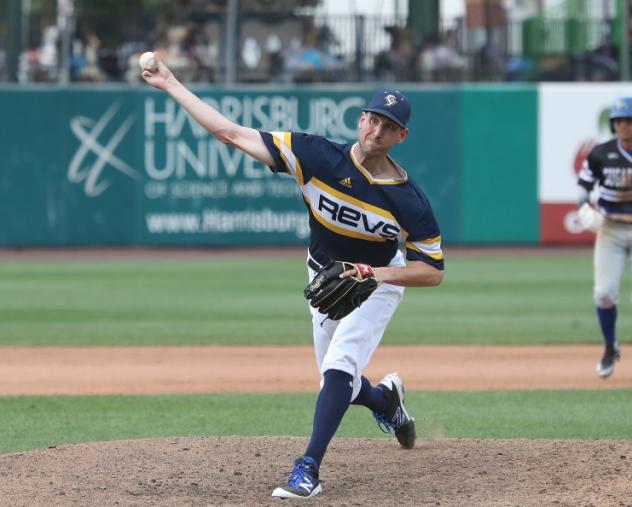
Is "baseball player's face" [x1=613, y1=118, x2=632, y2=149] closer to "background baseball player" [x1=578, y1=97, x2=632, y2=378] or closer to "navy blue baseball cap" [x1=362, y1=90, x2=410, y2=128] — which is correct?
"background baseball player" [x1=578, y1=97, x2=632, y2=378]

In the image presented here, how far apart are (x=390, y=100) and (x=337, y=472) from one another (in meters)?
1.85

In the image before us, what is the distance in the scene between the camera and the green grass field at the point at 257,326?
7605mm

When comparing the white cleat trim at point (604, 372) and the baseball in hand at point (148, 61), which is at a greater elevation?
the baseball in hand at point (148, 61)

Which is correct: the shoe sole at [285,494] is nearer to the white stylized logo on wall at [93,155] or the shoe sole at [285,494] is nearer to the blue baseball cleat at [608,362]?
the blue baseball cleat at [608,362]

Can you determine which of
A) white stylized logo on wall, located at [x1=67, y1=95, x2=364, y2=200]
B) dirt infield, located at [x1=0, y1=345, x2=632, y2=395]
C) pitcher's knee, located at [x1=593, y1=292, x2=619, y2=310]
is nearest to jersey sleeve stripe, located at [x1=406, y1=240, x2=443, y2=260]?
dirt infield, located at [x1=0, y1=345, x2=632, y2=395]

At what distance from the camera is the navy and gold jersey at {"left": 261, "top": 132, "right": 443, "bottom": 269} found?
5.72m

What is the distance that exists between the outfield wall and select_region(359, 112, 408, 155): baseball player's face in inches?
592

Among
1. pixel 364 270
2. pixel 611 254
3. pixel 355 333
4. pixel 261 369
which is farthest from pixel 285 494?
pixel 611 254

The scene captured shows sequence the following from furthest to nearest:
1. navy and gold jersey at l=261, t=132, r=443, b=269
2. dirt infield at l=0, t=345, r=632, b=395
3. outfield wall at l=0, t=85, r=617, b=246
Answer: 1. outfield wall at l=0, t=85, r=617, b=246
2. dirt infield at l=0, t=345, r=632, b=395
3. navy and gold jersey at l=261, t=132, r=443, b=269

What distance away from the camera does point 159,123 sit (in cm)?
2077

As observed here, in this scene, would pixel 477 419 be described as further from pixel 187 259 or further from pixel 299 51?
pixel 299 51

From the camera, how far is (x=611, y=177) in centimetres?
948

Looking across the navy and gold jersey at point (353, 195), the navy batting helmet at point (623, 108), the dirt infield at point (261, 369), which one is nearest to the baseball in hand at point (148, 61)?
the navy and gold jersey at point (353, 195)

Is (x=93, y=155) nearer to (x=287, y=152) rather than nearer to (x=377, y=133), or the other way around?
(x=287, y=152)
